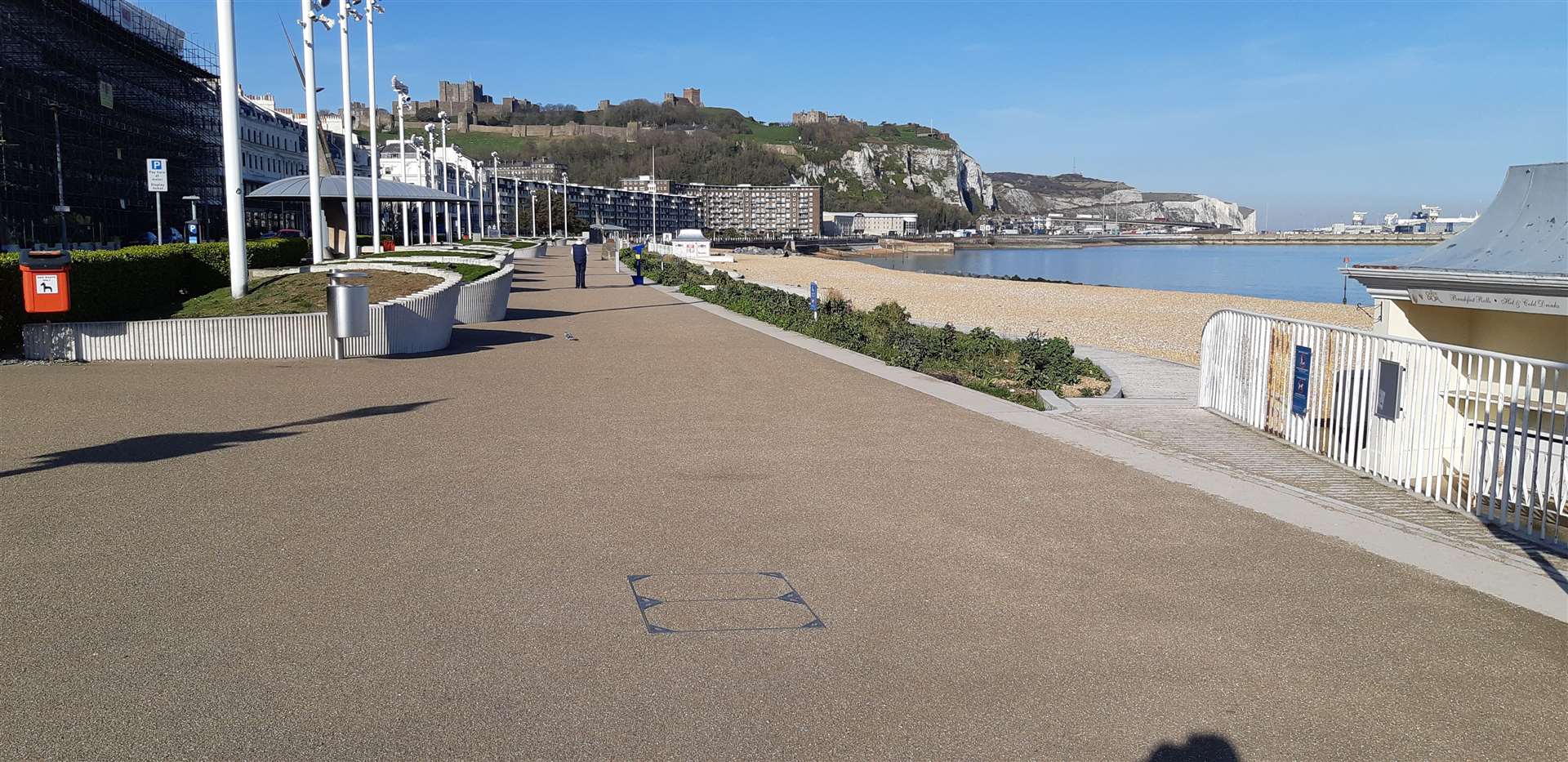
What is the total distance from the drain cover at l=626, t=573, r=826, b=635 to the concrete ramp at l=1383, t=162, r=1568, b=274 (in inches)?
217

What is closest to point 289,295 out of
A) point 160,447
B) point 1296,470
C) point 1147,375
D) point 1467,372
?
point 160,447

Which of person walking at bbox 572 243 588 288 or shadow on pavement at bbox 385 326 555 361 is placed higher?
person walking at bbox 572 243 588 288

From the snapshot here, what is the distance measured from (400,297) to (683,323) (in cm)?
659

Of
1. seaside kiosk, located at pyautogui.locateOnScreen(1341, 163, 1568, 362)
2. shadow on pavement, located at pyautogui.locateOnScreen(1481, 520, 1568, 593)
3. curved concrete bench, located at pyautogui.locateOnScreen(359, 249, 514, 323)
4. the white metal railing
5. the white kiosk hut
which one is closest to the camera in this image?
shadow on pavement, located at pyautogui.locateOnScreen(1481, 520, 1568, 593)

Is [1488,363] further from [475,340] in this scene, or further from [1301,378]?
[475,340]

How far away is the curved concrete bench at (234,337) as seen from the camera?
13.3 meters

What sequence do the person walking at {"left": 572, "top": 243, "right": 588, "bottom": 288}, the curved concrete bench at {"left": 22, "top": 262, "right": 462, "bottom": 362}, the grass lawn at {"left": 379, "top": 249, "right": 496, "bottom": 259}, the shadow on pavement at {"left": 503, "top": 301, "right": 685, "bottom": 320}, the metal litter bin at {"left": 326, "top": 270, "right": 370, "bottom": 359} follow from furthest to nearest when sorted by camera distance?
1. the person walking at {"left": 572, "top": 243, "right": 588, "bottom": 288}
2. the grass lawn at {"left": 379, "top": 249, "right": 496, "bottom": 259}
3. the shadow on pavement at {"left": 503, "top": 301, "right": 685, "bottom": 320}
4. the metal litter bin at {"left": 326, "top": 270, "right": 370, "bottom": 359}
5. the curved concrete bench at {"left": 22, "top": 262, "right": 462, "bottom": 362}

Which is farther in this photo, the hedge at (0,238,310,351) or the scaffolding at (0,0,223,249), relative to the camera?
the scaffolding at (0,0,223,249)

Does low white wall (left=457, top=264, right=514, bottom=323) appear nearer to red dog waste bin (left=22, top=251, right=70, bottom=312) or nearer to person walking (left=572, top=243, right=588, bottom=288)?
red dog waste bin (left=22, top=251, right=70, bottom=312)

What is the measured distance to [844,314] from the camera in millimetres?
21438

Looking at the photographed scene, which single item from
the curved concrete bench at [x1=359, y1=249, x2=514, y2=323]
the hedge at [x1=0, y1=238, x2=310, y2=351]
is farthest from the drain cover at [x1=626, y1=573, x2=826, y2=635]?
the curved concrete bench at [x1=359, y1=249, x2=514, y2=323]

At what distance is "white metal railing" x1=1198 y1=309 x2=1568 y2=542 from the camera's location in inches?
279

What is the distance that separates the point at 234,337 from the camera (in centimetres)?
1401

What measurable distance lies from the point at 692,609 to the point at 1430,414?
5.48 meters
